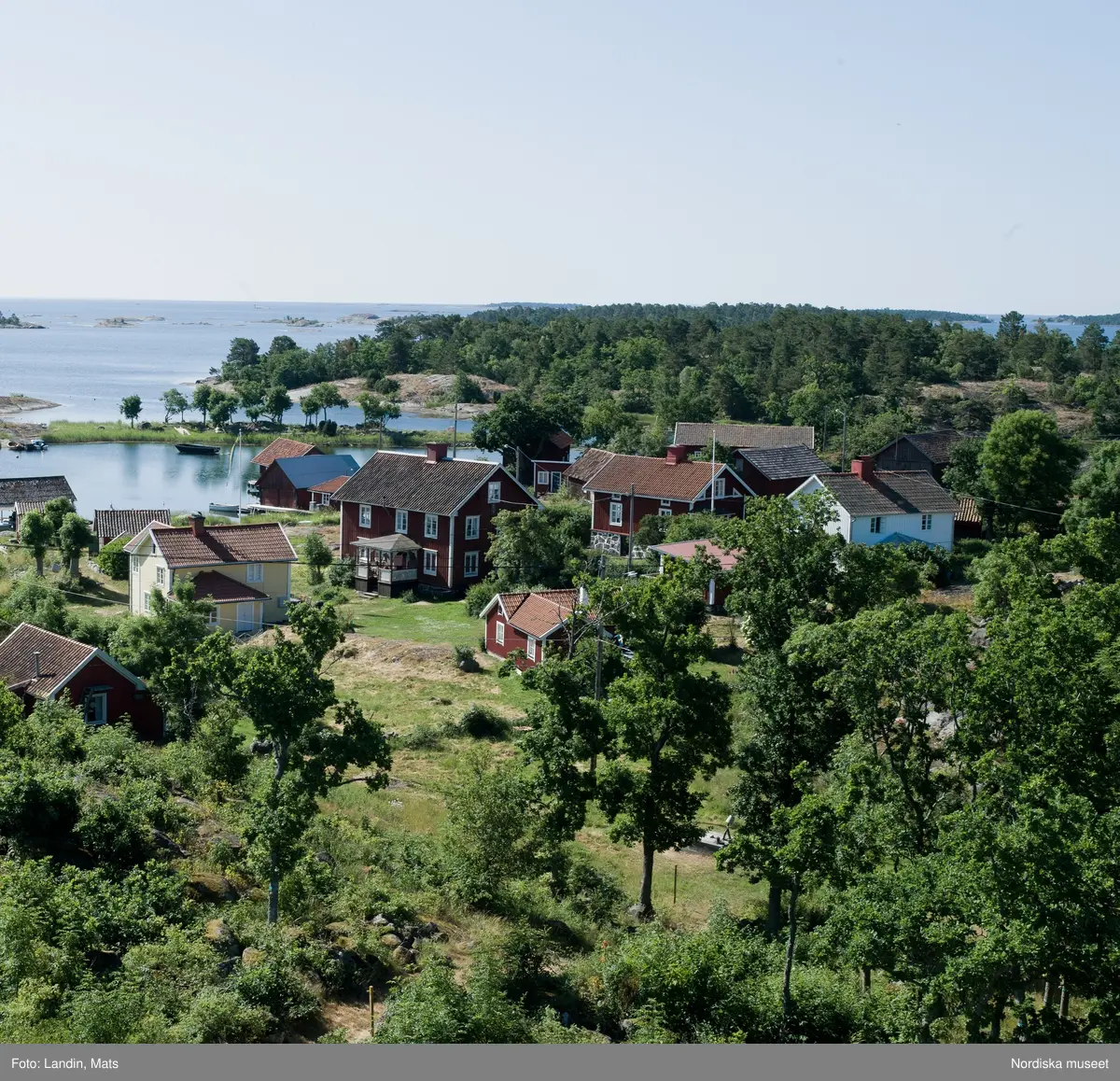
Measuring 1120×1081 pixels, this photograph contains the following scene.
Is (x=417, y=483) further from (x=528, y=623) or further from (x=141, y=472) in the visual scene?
(x=141, y=472)

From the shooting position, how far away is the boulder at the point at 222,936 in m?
16.6

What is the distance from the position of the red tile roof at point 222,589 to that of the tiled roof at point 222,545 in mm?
444

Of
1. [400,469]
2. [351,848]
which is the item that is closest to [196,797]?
[351,848]

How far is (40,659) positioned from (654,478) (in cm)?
2820

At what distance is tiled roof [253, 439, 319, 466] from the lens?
70875mm

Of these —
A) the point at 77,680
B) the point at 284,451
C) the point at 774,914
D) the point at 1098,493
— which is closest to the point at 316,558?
the point at 77,680

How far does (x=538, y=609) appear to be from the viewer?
1457 inches

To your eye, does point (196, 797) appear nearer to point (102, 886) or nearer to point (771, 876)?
point (102, 886)

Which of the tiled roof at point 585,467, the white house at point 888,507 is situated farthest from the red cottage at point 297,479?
the white house at point 888,507

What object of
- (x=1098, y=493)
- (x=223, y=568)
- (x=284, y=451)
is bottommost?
(x=223, y=568)

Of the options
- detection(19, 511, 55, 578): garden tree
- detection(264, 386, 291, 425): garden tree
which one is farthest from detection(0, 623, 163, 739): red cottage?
detection(264, 386, 291, 425): garden tree

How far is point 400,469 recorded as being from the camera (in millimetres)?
50312

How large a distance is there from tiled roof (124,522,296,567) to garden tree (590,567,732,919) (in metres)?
20.9

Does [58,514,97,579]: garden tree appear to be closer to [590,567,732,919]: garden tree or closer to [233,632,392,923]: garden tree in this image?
[590,567,732,919]: garden tree
